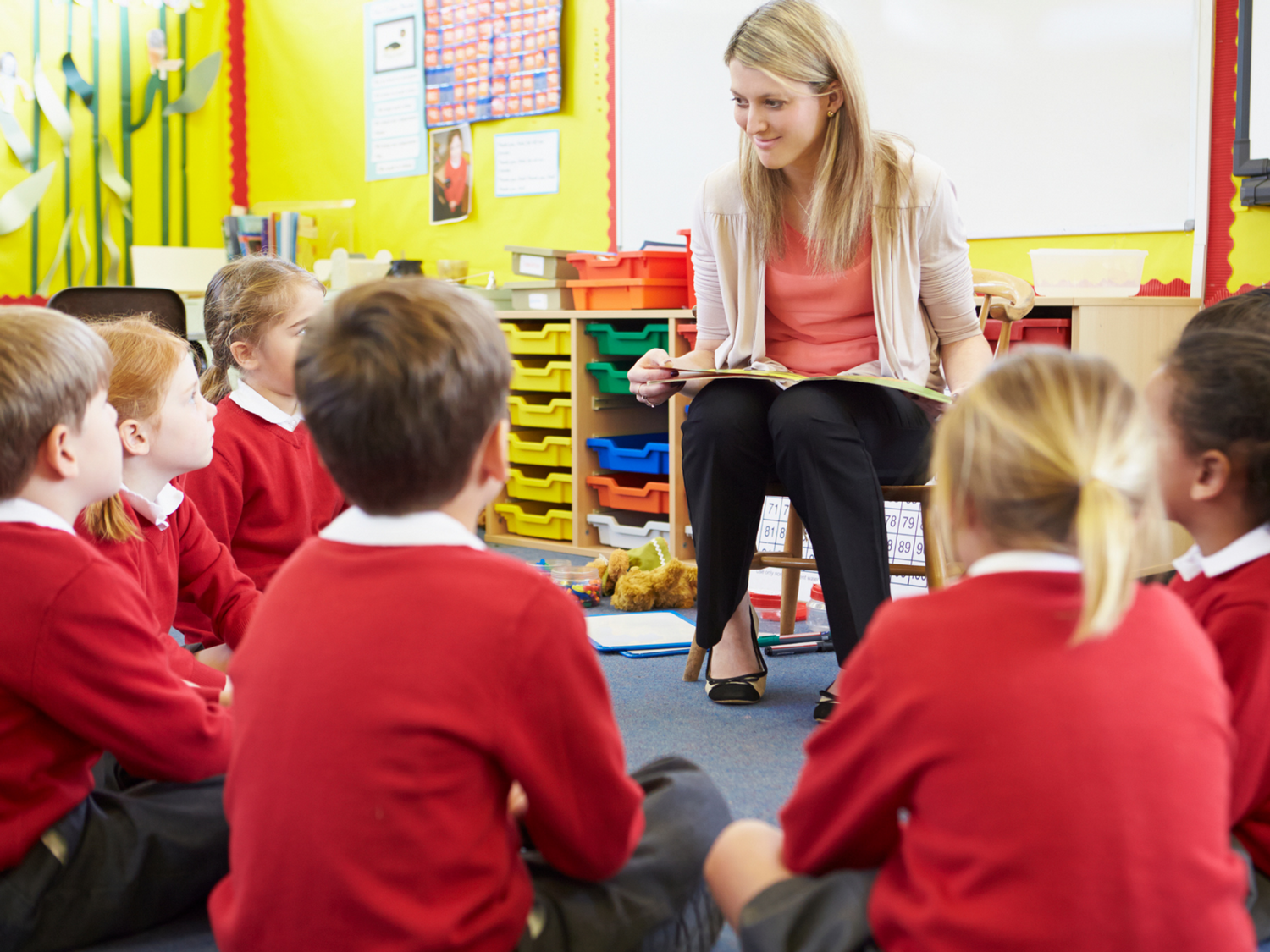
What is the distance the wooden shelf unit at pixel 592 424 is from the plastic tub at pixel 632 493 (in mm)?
35

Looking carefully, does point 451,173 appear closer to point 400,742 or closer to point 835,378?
→ point 835,378

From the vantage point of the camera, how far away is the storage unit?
3223 mm

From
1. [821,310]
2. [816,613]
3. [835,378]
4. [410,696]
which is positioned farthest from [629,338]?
[410,696]

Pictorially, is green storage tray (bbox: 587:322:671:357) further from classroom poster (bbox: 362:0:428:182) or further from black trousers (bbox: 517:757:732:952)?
black trousers (bbox: 517:757:732:952)

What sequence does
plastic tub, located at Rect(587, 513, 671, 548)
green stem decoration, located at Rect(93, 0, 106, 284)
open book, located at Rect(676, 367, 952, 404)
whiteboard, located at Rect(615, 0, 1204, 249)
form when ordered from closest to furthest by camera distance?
open book, located at Rect(676, 367, 952, 404), whiteboard, located at Rect(615, 0, 1204, 249), plastic tub, located at Rect(587, 513, 671, 548), green stem decoration, located at Rect(93, 0, 106, 284)

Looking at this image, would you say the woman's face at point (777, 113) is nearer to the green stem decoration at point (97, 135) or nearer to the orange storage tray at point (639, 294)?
the orange storage tray at point (639, 294)

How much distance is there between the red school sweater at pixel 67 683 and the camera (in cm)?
94

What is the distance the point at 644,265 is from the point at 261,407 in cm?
144

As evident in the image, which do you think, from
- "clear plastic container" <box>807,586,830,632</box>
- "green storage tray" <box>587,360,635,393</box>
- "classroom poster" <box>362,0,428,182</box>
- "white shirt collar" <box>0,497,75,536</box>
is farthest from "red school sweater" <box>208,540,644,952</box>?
"classroom poster" <box>362,0,428,182</box>

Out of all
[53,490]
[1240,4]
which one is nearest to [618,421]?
[1240,4]

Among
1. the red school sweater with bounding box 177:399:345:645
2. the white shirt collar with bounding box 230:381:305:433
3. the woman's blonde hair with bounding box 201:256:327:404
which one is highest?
the woman's blonde hair with bounding box 201:256:327:404

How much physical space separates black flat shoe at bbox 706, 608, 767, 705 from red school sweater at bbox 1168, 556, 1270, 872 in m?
0.93

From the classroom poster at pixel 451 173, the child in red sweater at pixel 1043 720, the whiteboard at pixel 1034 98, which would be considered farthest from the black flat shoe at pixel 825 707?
the classroom poster at pixel 451 173

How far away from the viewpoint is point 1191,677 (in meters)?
0.69
